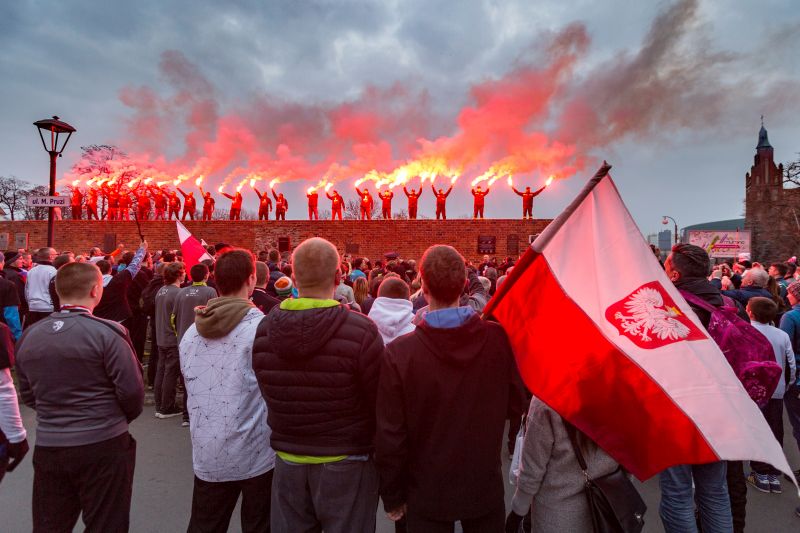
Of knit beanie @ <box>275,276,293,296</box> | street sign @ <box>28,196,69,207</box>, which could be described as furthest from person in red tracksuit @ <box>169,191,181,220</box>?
knit beanie @ <box>275,276,293,296</box>

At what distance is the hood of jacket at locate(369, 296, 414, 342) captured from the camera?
11.1 ft

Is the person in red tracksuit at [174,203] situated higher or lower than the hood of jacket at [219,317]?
higher

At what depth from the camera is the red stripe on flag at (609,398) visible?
1895 mm

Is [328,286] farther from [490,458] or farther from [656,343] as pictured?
[656,343]

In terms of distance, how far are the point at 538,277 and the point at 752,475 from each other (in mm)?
3924

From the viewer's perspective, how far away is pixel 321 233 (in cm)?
2430

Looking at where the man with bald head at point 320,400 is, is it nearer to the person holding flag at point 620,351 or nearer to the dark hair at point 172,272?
the person holding flag at point 620,351

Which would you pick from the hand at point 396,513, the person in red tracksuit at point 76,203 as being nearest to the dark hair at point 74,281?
the hand at point 396,513

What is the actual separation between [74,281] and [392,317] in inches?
78.3

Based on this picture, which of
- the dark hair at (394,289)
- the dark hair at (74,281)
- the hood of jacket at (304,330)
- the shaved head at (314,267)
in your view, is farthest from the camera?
the dark hair at (394,289)

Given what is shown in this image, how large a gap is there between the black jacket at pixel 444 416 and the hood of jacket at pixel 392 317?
4.56 feet

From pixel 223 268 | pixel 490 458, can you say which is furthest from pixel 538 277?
pixel 223 268

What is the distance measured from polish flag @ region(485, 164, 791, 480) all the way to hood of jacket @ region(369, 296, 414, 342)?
1299mm

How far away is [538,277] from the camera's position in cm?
208
